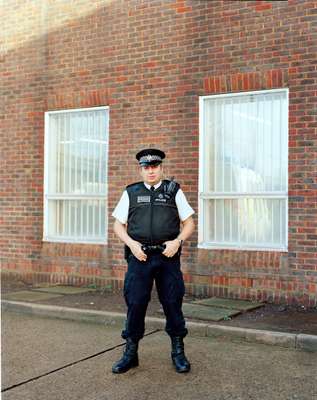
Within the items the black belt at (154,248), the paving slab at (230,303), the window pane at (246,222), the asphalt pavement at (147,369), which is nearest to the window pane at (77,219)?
the window pane at (246,222)

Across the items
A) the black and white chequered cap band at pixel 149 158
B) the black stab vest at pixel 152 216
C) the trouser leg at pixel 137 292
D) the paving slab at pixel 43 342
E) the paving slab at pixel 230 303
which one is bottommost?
the paving slab at pixel 43 342

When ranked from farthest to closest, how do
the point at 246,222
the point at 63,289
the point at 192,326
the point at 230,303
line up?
the point at 63,289, the point at 246,222, the point at 230,303, the point at 192,326

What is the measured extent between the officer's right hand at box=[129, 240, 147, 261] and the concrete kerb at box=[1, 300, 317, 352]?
1.93 meters

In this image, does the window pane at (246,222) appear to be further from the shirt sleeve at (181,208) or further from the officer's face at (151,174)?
the officer's face at (151,174)

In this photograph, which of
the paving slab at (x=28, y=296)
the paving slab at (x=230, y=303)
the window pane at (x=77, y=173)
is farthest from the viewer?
the window pane at (x=77, y=173)

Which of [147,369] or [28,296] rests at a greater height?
[28,296]

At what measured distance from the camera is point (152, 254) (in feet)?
16.7

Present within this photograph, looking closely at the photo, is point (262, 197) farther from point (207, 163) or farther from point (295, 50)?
point (295, 50)

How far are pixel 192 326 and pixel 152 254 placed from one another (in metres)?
1.88

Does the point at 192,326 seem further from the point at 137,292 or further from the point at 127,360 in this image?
the point at 137,292

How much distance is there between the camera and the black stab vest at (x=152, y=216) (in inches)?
200

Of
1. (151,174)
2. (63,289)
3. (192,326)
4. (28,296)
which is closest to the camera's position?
(151,174)

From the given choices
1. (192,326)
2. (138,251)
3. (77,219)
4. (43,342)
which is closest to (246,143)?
(192,326)

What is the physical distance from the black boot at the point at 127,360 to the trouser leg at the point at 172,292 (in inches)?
14.5
